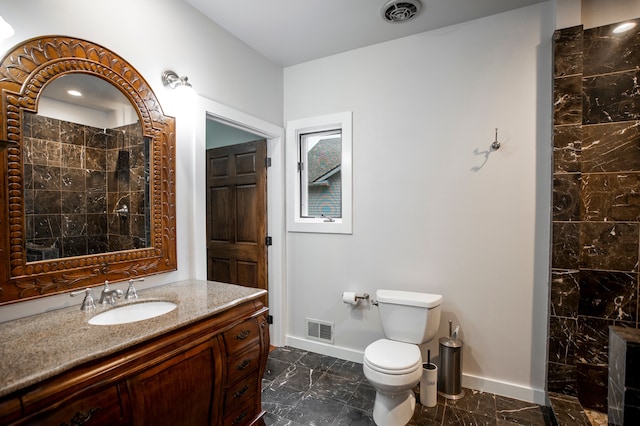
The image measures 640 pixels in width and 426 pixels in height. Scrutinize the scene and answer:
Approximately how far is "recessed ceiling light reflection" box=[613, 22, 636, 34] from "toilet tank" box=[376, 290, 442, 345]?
195 cm

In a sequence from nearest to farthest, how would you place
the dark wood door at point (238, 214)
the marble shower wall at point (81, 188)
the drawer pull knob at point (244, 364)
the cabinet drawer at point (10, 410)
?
the cabinet drawer at point (10, 410)
the marble shower wall at point (81, 188)
the drawer pull knob at point (244, 364)
the dark wood door at point (238, 214)

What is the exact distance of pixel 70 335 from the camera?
1.09m

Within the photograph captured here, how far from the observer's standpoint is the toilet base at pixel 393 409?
69.9 inches

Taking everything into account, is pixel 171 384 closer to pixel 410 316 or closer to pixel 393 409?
pixel 393 409

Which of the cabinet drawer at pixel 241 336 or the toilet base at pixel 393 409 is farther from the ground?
the cabinet drawer at pixel 241 336

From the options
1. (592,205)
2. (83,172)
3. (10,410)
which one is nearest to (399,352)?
(592,205)

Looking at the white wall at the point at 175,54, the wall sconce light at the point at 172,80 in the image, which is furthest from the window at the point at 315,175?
the wall sconce light at the point at 172,80

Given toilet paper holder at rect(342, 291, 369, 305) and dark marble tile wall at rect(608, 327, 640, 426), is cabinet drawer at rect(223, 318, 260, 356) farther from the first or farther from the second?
dark marble tile wall at rect(608, 327, 640, 426)

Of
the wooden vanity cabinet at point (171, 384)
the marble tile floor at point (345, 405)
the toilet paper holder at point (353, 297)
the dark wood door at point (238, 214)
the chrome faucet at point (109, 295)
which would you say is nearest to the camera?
the wooden vanity cabinet at point (171, 384)

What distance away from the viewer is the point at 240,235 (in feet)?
9.78

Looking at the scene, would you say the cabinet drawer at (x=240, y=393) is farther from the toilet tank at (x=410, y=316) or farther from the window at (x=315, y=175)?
the window at (x=315, y=175)

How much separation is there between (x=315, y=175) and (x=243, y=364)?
179 cm

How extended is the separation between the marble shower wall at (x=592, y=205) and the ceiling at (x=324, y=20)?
55 cm

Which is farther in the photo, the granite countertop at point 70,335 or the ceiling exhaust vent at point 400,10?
the ceiling exhaust vent at point 400,10
